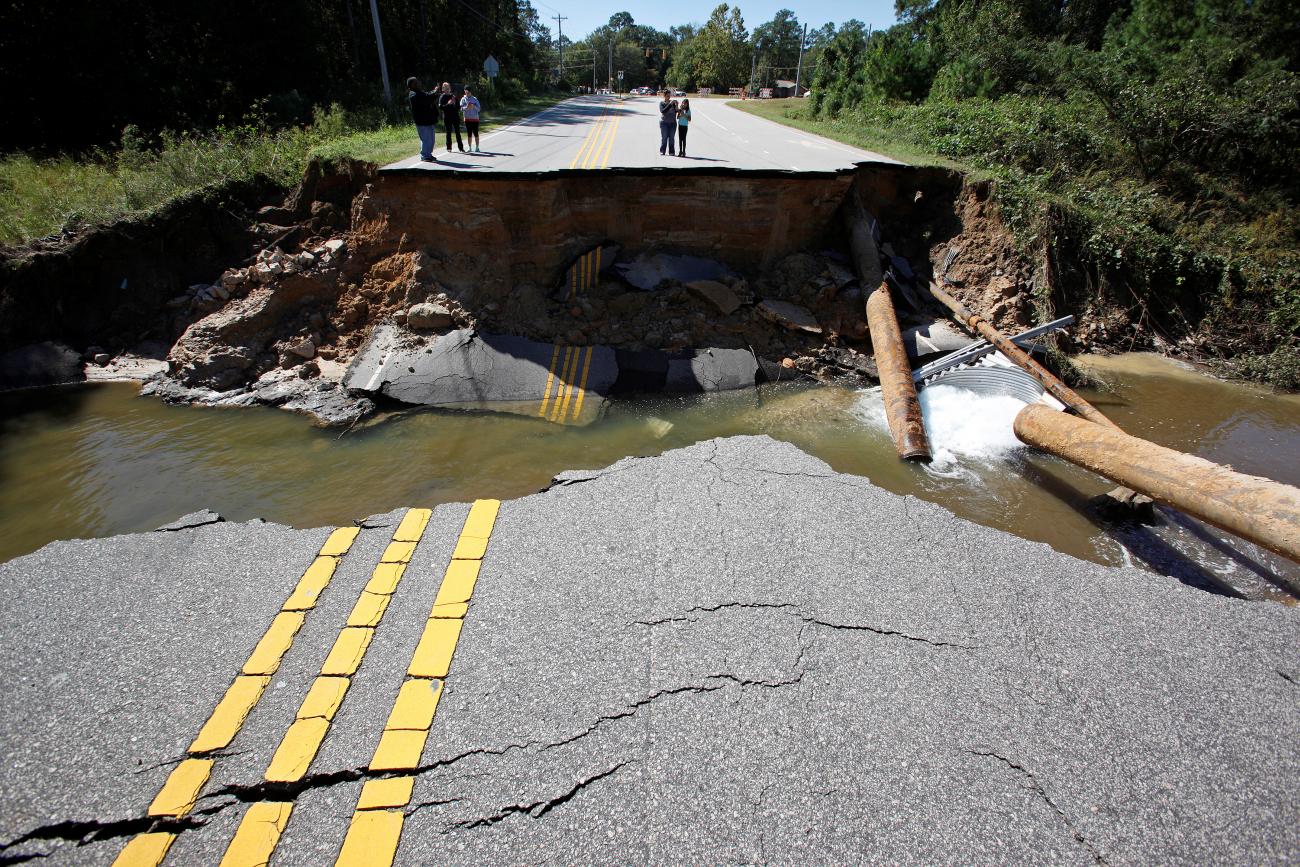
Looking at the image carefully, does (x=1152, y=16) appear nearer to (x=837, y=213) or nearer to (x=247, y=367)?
(x=837, y=213)

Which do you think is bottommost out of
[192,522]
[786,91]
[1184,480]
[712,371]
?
[712,371]

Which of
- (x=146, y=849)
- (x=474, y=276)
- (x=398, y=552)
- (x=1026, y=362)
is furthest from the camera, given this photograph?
(x=474, y=276)

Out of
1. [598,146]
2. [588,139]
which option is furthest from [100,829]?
[588,139]

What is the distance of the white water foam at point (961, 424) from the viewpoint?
7.12m

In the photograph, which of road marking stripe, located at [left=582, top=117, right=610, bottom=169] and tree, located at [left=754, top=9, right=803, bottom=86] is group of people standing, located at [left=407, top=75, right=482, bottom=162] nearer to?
road marking stripe, located at [left=582, top=117, right=610, bottom=169]

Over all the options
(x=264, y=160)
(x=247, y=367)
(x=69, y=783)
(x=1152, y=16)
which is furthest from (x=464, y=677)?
(x=1152, y=16)

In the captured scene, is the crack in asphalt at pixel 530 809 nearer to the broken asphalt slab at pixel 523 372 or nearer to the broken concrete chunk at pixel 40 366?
the broken asphalt slab at pixel 523 372

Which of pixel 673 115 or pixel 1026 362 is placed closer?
pixel 1026 362

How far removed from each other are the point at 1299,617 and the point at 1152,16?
861 inches

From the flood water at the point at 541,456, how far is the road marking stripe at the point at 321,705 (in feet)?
8.12

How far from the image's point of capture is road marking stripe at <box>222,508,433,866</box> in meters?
2.67

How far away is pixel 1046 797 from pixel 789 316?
8.34m

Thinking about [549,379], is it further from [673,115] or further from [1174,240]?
[1174,240]

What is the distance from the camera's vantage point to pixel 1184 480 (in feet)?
16.1
